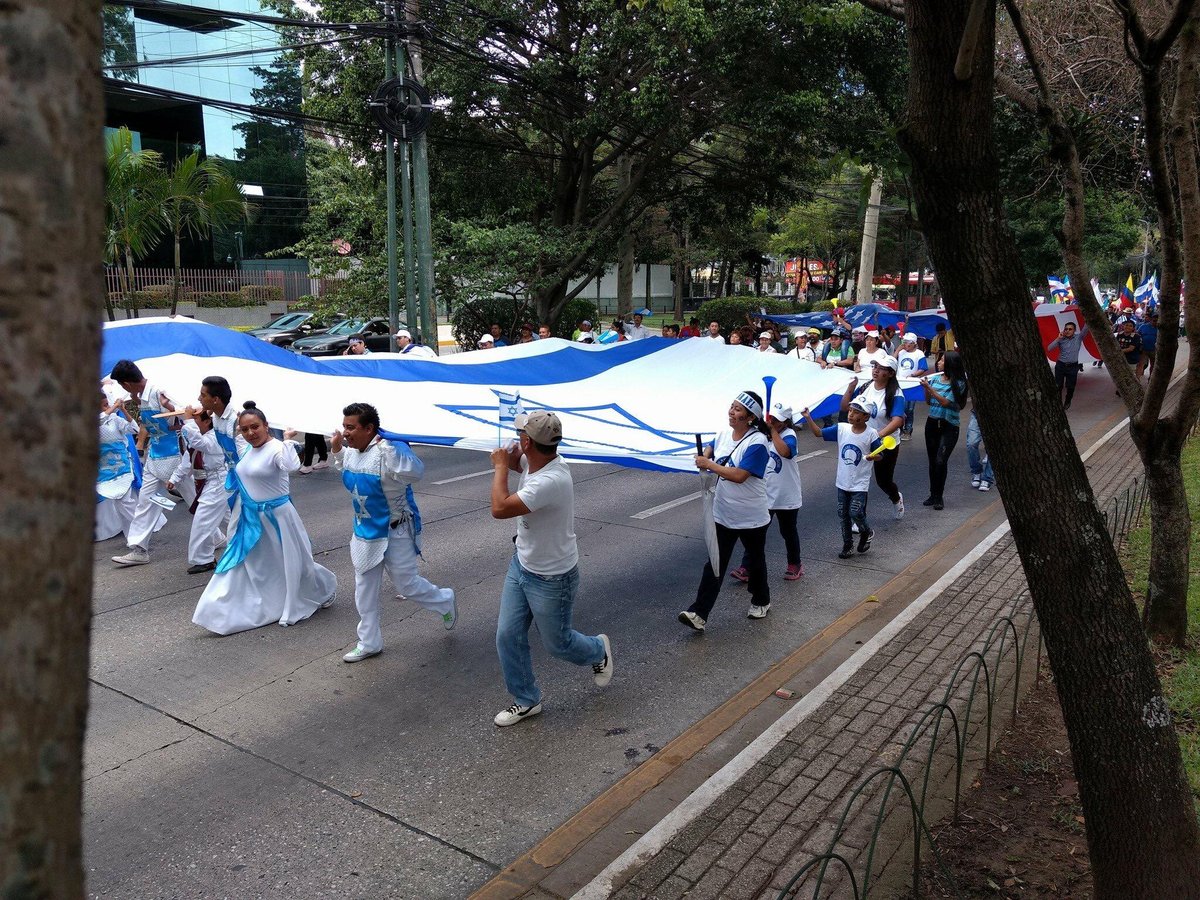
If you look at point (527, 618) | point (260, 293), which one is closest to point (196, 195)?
point (527, 618)

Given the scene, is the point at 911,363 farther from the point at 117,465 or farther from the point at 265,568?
the point at 117,465

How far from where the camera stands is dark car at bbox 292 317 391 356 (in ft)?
72.3

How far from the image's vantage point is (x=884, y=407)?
955 cm

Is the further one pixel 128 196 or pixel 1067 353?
pixel 1067 353

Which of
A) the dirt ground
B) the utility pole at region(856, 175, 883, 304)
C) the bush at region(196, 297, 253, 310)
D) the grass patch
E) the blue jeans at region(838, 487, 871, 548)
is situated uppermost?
the utility pole at region(856, 175, 883, 304)

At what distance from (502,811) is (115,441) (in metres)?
5.96

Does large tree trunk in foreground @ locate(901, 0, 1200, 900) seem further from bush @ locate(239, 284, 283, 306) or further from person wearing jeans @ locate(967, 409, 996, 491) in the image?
bush @ locate(239, 284, 283, 306)

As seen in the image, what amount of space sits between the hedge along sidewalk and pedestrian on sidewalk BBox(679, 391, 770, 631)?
3.51ft

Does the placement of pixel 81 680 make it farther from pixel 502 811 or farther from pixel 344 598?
pixel 344 598

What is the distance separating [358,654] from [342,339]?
18.0 metres

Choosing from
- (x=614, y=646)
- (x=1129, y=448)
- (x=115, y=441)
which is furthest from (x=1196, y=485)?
(x=115, y=441)

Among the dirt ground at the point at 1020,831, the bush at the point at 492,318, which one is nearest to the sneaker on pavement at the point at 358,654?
the dirt ground at the point at 1020,831

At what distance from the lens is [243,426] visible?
6.57 meters

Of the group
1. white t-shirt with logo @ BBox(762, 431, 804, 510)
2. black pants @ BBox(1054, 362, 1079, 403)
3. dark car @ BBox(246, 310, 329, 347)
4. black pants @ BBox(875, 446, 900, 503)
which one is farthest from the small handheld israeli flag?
dark car @ BBox(246, 310, 329, 347)
